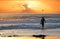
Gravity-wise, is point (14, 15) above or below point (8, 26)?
above

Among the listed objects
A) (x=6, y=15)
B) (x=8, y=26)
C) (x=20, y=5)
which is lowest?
(x=8, y=26)

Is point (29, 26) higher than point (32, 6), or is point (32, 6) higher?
point (32, 6)

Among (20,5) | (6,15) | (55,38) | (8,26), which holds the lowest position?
(55,38)

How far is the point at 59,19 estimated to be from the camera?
1.48 meters

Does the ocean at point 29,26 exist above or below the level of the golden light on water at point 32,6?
below

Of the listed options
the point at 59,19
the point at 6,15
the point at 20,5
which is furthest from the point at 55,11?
the point at 6,15

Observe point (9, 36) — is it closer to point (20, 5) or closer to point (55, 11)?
point (20, 5)

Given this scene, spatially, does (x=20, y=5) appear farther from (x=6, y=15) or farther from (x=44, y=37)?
(x=44, y=37)

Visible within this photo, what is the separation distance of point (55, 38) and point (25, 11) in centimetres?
39

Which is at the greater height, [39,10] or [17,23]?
[39,10]

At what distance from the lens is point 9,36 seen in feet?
4.81

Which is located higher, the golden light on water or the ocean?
the golden light on water

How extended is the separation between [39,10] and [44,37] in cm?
27

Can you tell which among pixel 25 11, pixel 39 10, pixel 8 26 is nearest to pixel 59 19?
pixel 39 10
